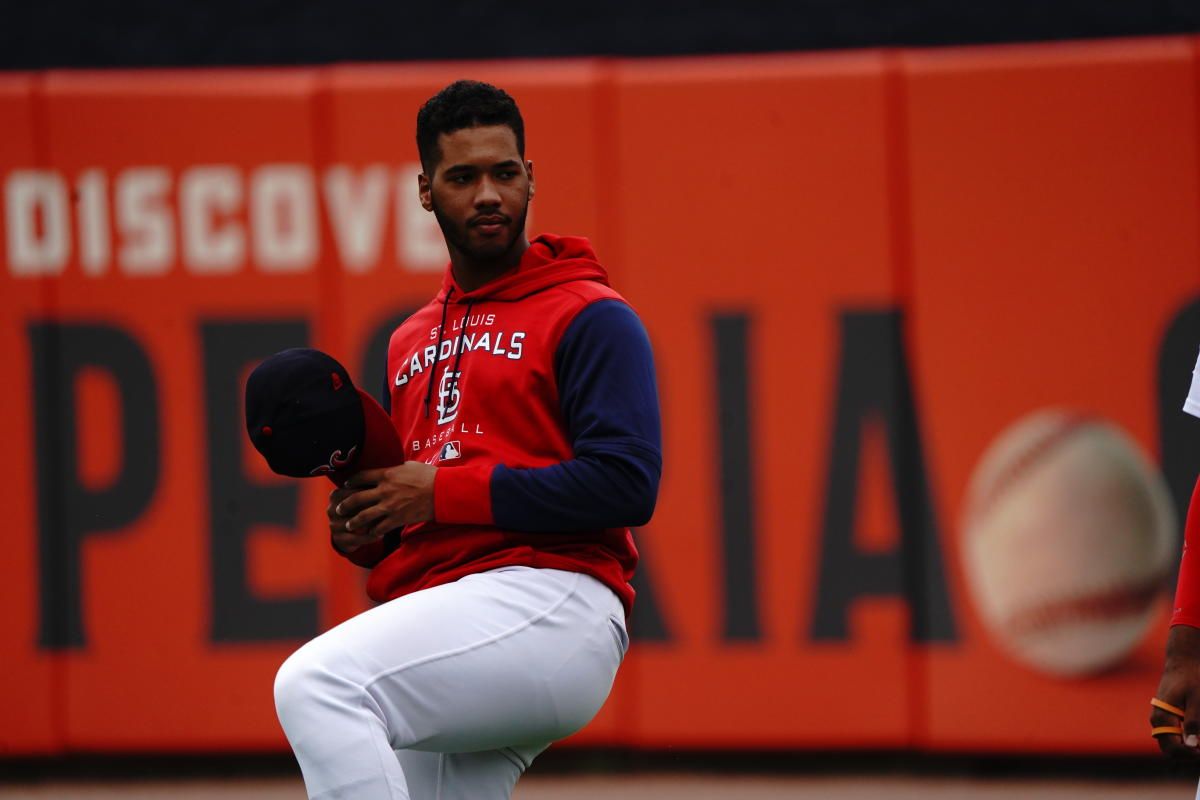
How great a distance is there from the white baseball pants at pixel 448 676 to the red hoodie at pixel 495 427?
0.21ft

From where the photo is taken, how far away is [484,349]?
8.22 feet

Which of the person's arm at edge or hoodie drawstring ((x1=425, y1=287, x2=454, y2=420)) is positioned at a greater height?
hoodie drawstring ((x1=425, y1=287, x2=454, y2=420))

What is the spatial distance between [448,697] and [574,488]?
364 millimetres

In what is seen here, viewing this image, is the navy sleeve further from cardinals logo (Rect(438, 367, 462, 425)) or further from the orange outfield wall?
the orange outfield wall

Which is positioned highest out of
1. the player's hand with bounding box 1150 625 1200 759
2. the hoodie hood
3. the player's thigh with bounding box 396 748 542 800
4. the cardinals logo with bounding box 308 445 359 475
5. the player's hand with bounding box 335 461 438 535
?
the hoodie hood

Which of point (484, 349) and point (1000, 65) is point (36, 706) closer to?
point (484, 349)

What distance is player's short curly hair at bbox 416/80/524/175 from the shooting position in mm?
2525

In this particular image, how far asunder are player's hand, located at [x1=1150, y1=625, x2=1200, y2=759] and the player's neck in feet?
3.97

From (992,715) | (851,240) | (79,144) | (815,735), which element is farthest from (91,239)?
(992,715)

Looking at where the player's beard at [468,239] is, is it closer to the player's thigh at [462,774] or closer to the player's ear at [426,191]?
the player's ear at [426,191]

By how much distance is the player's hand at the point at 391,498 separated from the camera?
7.74 feet

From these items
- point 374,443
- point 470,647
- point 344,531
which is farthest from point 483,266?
point 470,647

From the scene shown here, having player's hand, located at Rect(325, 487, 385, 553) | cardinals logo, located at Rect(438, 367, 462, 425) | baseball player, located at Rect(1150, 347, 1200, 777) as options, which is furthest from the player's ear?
baseball player, located at Rect(1150, 347, 1200, 777)

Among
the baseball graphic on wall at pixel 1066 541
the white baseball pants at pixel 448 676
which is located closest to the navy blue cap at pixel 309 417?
the white baseball pants at pixel 448 676
